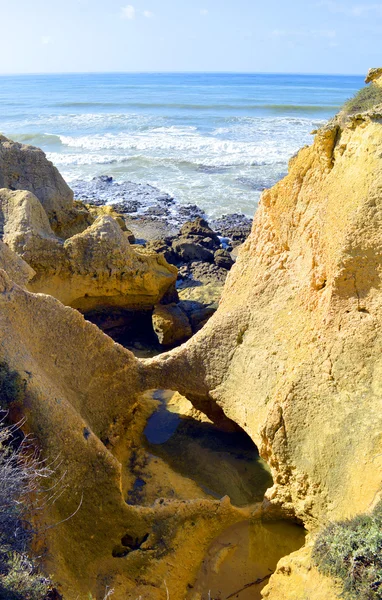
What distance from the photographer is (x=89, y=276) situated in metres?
8.55

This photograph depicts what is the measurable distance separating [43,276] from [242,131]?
28370 mm

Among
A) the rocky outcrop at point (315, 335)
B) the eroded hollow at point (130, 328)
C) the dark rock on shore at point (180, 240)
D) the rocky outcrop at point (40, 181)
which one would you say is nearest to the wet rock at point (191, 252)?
the dark rock on shore at point (180, 240)

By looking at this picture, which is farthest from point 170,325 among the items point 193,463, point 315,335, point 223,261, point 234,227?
point 234,227

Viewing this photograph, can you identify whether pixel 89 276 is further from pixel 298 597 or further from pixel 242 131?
pixel 242 131

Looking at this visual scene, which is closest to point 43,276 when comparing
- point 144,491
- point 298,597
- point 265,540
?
point 144,491

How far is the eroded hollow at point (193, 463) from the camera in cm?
589

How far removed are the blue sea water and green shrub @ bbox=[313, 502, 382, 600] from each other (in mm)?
14889

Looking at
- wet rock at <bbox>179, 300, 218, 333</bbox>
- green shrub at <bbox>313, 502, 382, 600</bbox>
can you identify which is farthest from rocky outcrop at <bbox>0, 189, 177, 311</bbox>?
green shrub at <bbox>313, 502, 382, 600</bbox>

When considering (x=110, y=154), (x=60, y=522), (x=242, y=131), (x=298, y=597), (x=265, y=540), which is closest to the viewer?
(x=298, y=597)

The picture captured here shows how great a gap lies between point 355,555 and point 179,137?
100ft

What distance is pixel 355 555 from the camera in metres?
3.50

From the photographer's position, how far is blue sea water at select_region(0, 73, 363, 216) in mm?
21969

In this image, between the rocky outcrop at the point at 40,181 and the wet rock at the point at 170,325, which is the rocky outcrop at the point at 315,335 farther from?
the rocky outcrop at the point at 40,181

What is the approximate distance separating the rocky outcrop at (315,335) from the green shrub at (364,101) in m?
0.24
